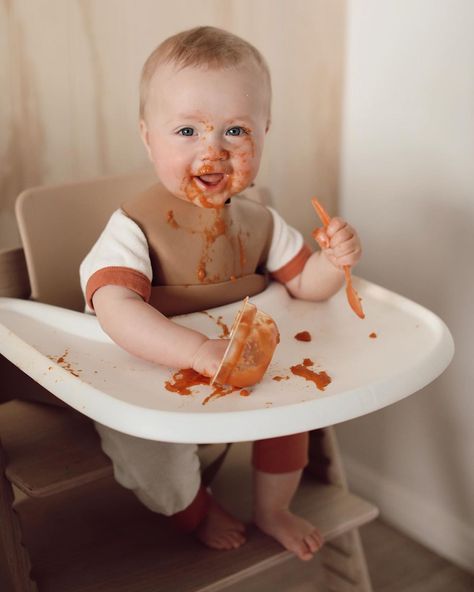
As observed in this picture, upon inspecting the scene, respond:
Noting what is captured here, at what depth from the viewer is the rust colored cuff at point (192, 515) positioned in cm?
113

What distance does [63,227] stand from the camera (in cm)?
109

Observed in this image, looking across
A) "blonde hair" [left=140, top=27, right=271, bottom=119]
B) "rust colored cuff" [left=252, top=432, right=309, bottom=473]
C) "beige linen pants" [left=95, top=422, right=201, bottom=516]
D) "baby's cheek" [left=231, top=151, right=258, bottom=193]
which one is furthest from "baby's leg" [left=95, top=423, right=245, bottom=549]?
"blonde hair" [left=140, top=27, right=271, bottom=119]

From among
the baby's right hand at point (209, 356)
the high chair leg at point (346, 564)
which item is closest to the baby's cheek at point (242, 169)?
the baby's right hand at point (209, 356)

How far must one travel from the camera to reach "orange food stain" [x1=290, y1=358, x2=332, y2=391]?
84 centimetres

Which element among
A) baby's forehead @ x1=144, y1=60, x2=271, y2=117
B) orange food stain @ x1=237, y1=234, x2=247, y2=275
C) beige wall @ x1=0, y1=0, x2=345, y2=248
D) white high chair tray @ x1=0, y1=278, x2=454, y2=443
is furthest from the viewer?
beige wall @ x1=0, y1=0, x2=345, y2=248

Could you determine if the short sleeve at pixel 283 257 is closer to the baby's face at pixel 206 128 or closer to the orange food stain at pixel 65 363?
the baby's face at pixel 206 128

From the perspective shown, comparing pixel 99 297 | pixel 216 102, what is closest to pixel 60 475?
pixel 99 297

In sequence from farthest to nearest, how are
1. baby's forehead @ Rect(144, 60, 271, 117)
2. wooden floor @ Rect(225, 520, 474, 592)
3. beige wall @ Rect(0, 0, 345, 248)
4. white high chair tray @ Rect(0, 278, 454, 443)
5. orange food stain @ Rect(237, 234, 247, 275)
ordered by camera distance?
1. wooden floor @ Rect(225, 520, 474, 592)
2. beige wall @ Rect(0, 0, 345, 248)
3. orange food stain @ Rect(237, 234, 247, 275)
4. baby's forehead @ Rect(144, 60, 271, 117)
5. white high chair tray @ Rect(0, 278, 454, 443)

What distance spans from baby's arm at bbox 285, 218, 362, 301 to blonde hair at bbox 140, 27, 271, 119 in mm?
209

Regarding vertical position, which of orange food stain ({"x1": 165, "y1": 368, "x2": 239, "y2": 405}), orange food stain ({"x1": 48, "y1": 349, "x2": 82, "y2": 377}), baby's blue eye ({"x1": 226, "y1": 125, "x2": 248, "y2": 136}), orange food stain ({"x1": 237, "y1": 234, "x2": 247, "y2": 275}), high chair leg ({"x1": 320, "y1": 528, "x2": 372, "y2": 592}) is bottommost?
high chair leg ({"x1": 320, "y1": 528, "x2": 372, "y2": 592})

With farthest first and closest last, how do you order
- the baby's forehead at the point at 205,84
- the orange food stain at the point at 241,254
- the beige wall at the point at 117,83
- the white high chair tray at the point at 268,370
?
the beige wall at the point at 117,83
the orange food stain at the point at 241,254
the baby's forehead at the point at 205,84
the white high chair tray at the point at 268,370

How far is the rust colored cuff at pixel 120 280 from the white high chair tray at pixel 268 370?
4cm

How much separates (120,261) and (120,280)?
0.10 feet

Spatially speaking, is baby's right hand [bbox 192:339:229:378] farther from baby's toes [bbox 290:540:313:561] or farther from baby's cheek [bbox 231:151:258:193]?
baby's toes [bbox 290:540:313:561]
